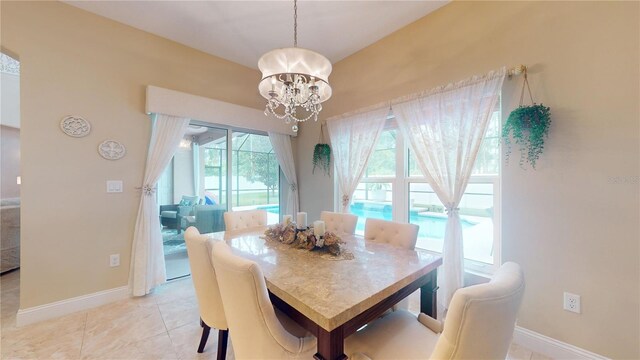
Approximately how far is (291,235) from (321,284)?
2.23 ft

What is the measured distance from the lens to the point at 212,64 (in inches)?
123

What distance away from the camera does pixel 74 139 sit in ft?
7.47

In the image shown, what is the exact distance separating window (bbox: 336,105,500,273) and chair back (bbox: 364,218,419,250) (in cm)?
82

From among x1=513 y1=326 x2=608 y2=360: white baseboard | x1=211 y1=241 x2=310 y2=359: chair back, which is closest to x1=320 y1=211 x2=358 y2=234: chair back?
x1=211 y1=241 x2=310 y2=359: chair back

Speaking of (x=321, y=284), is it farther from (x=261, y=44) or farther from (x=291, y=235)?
(x=261, y=44)

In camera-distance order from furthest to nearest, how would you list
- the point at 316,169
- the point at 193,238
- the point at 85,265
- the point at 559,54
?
the point at 316,169 → the point at 85,265 → the point at 559,54 → the point at 193,238

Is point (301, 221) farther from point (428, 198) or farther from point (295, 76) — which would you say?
point (428, 198)

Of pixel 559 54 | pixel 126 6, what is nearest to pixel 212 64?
pixel 126 6

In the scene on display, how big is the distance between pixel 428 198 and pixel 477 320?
1.97 meters

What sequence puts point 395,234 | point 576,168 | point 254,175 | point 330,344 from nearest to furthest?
1. point 330,344
2. point 576,168
3. point 395,234
4. point 254,175

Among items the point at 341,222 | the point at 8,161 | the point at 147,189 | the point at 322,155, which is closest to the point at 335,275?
the point at 341,222

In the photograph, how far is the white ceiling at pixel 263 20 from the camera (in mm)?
2236

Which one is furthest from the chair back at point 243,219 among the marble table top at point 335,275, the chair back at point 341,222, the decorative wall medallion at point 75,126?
the decorative wall medallion at point 75,126

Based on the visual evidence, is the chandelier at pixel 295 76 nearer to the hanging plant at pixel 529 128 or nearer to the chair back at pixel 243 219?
the chair back at pixel 243 219
